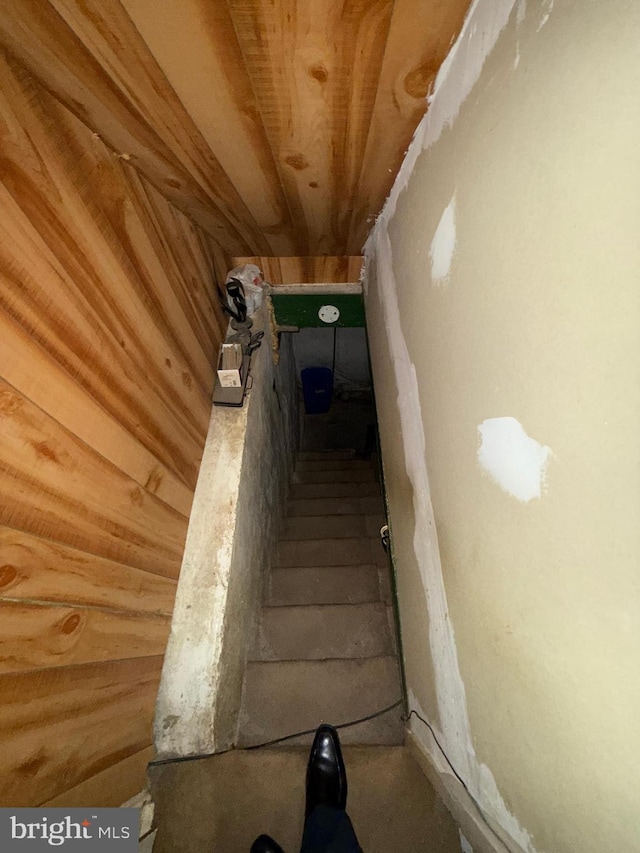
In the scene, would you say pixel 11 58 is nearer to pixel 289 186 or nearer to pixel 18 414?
pixel 18 414

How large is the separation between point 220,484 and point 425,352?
4.05 ft

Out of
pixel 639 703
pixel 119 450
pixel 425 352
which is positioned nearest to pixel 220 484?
pixel 119 450

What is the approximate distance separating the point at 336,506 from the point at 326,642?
1.55 meters

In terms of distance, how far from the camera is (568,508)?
54 centimetres

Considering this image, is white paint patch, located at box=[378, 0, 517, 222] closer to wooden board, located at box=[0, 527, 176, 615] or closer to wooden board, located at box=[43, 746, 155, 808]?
wooden board, located at box=[0, 527, 176, 615]

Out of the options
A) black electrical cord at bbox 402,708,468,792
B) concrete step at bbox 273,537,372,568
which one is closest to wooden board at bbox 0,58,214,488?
black electrical cord at bbox 402,708,468,792

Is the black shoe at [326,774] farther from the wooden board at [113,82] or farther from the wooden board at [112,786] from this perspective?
the wooden board at [113,82]

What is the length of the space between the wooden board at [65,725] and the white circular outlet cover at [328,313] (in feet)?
9.19

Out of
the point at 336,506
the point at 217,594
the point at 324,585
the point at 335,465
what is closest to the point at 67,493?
the point at 217,594

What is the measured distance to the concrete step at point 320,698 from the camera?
6.41 feet

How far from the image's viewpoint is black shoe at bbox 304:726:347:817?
4.89 feet

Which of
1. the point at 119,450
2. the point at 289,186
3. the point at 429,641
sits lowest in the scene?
the point at 429,641

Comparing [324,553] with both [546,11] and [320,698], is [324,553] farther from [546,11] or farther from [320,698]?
[546,11]

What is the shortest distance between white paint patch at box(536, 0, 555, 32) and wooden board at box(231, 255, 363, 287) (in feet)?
7.98
